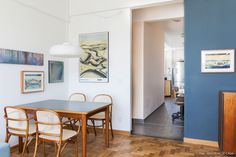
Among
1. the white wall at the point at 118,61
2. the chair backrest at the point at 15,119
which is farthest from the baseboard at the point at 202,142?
the chair backrest at the point at 15,119

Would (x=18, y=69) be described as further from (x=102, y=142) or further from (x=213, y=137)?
(x=213, y=137)

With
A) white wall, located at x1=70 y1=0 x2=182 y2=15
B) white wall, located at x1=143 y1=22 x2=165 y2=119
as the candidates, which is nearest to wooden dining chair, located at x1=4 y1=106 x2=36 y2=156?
white wall, located at x1=70 y1=0 x2=182 y2=15

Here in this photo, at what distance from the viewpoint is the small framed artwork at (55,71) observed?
4.17 meters

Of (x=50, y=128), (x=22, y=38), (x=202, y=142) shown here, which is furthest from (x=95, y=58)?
(x=202, y=142)

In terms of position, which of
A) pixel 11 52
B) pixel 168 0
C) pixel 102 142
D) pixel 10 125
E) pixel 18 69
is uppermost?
pixel 168 0

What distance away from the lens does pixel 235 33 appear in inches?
129

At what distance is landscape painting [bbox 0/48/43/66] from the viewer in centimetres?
312

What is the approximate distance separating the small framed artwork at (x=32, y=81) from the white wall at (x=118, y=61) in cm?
114

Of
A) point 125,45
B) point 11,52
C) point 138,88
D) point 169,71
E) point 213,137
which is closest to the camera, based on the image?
point 11,52

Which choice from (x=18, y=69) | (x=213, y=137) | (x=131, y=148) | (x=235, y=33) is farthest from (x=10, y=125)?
(x=235, y=33)

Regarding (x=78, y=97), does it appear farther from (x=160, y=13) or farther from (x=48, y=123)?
(x=160, y=13)

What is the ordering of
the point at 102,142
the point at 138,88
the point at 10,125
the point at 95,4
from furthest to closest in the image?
the point at 138,88, the point at 95,4, the point at 102,142, the point at 10,125

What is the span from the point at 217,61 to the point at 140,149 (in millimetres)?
2138

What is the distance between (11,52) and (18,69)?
1.09 feet
